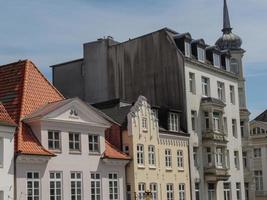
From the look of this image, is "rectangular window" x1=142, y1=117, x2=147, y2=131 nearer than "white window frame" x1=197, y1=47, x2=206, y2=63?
Yes

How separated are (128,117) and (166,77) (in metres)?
10.9

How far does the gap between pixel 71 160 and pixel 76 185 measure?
6.17ft

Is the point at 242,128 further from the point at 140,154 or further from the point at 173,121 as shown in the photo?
the point at 140,154

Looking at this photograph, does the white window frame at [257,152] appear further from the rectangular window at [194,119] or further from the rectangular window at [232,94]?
the rectangular window at [194,119]

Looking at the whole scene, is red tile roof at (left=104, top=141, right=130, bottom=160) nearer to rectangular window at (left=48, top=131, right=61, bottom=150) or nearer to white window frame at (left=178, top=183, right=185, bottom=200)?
rectangular window at (left=48, top=131, right=61, bottom=150)

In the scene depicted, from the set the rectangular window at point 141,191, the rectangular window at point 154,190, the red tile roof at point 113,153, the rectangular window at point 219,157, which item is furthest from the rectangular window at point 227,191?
the red tile roof at point 113,153

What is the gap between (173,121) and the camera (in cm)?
5688

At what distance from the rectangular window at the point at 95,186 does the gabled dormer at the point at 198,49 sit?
2001cm

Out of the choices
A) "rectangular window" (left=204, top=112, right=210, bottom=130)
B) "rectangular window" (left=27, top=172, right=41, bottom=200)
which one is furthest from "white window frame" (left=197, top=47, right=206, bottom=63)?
"rectangular window" (left=27, top=172, right=41, bottom=200)

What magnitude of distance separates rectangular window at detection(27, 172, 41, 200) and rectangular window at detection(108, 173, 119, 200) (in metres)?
7.72

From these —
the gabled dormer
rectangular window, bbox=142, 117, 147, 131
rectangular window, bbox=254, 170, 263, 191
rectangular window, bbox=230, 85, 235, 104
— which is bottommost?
rectangular window, bbox=254, 170, 263, 191

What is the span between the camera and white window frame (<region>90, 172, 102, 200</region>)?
154ft

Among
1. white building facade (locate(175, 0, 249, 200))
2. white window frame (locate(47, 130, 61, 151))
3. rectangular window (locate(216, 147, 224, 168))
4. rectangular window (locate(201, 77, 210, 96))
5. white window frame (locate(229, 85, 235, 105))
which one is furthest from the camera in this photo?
white window frame (locate(229, 85, 235, 105))

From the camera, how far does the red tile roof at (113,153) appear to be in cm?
4828
